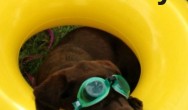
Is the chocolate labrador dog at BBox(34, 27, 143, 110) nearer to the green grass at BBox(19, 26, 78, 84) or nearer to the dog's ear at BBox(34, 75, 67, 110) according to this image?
the dog's ear at BBox(34, 75, 67, 110)

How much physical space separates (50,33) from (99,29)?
352 mm

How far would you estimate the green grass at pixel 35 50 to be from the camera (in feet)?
6.61

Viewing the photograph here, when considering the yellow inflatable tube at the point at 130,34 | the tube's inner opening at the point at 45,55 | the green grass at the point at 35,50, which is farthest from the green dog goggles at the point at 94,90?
the green grass at the point at 35,50

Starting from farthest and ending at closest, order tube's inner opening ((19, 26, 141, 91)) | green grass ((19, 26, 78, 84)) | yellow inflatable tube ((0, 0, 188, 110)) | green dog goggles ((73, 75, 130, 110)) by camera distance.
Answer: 1. green grass ((19, 26, 78, 84))
2. tube's inner opening ((19, 26, 141, 91))
3. yellow inflatable tube ((0, 0, 188, 110))
4. green dog goggles ((73, 75, 130, 110))

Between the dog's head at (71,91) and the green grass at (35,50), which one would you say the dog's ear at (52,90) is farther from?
the green grass at (35,50)

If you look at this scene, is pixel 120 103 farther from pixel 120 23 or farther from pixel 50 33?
pixel 50 33

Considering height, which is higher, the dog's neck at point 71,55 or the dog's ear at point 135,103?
the dog's neck at point 71,55

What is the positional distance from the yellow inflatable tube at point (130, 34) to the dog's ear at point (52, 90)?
2.9 inches

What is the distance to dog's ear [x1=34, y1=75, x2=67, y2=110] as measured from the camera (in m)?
1.37

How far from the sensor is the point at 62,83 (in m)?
1.39

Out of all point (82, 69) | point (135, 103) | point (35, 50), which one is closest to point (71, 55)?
point (82, 69)

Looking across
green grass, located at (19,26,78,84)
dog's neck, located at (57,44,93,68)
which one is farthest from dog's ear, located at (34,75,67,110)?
green grass, located at (19,26,78,84)

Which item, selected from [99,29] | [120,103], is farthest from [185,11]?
[120,103]

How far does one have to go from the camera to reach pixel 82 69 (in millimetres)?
1414
